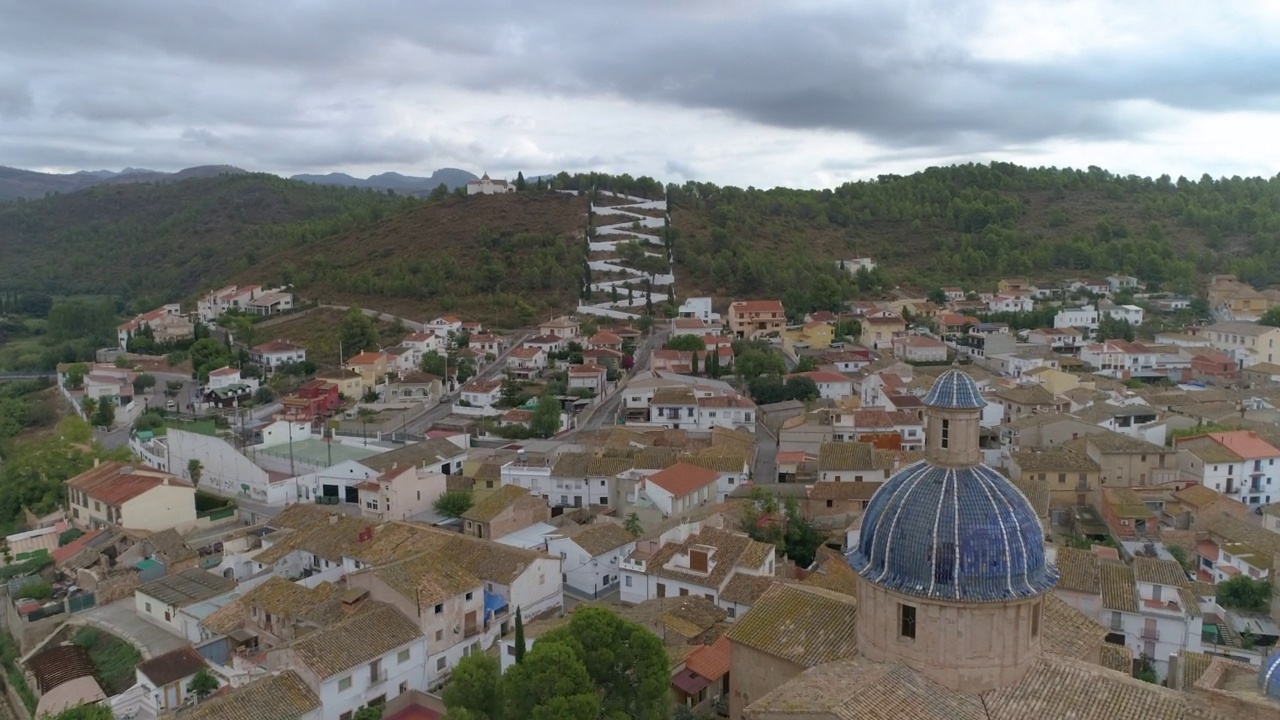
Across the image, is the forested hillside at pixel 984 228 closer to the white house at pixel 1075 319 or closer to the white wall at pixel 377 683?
the white house at pixel 1075 319

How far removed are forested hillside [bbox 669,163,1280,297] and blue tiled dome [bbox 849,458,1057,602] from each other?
6890 cm

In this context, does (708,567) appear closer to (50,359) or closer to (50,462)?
(50,462)

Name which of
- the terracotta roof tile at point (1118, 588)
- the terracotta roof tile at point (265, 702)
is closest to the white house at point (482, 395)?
the terracotta roof tile at point (265, 702)

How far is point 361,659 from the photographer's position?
19.2 metres

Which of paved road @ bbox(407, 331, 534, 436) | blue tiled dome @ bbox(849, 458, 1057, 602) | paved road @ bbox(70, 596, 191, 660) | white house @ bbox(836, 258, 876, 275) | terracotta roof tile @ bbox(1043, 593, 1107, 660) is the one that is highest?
white house @ bbox(836, 258, 876, 275)

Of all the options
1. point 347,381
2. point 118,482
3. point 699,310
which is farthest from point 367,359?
point 699,310

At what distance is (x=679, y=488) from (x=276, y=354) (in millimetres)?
43466

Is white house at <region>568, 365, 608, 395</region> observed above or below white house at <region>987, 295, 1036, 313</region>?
below

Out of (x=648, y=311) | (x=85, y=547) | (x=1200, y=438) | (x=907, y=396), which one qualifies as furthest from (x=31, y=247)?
(x=1200, y=438)

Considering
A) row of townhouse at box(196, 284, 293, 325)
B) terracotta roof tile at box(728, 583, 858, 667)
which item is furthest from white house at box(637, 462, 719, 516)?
row of townhouse at box(196, 284, 293, 325)

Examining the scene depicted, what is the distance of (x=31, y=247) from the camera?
142875mm

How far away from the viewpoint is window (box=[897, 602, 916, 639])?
42.5ft

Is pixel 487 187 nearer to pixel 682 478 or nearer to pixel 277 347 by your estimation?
pixel 277 347

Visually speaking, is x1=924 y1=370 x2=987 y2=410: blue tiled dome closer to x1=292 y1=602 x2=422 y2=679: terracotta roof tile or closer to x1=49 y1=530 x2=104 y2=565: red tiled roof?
x1=292 y1=602 x2=422 y2=679: terracotta roof tile
